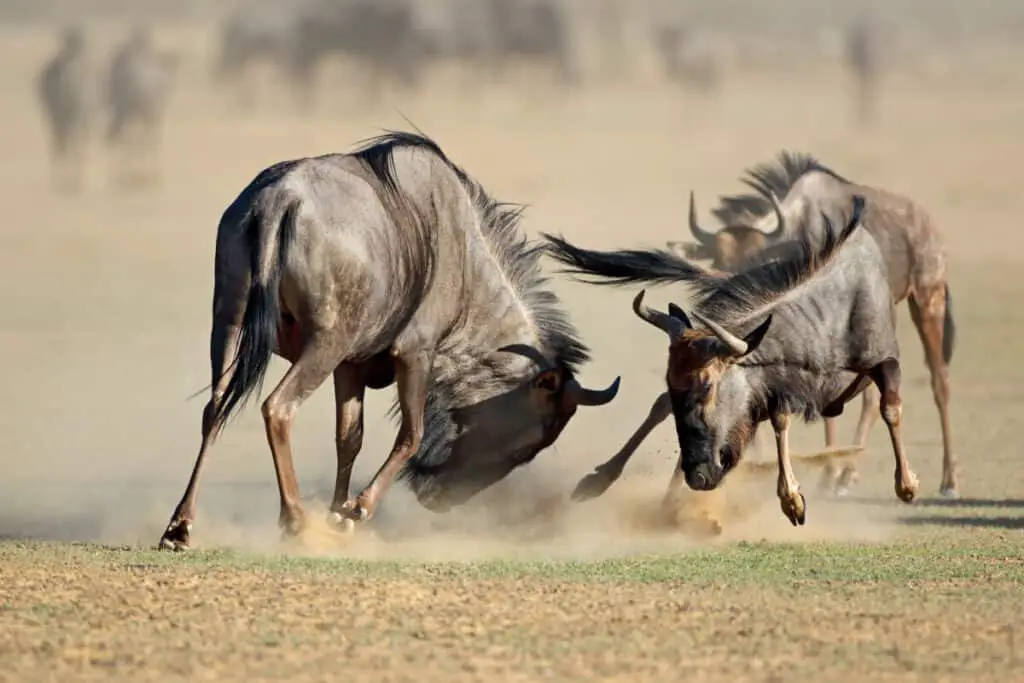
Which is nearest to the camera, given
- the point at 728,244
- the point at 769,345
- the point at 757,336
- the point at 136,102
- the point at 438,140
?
the point at 757,336

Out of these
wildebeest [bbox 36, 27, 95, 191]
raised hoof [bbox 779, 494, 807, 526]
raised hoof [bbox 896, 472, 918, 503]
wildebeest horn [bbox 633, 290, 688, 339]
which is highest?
wildebeest [bbox 36, 27, 95, 191]

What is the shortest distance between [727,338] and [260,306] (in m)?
1.88

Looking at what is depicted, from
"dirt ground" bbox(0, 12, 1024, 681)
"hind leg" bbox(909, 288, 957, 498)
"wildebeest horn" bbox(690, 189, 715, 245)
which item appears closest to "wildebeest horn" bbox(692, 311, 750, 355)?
"dirt ground" bbox(0, 12, 1024, 681)

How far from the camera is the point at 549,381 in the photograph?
1040 cm

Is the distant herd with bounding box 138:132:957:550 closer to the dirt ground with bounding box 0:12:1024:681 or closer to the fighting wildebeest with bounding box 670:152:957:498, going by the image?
the dirt ground with bounding box 0:12:1024:681

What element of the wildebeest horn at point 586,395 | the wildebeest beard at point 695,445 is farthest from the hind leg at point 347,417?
the wildebeest beard at point 695,445

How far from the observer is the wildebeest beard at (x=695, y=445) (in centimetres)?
952

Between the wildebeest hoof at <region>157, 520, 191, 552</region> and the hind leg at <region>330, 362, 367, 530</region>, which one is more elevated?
the hind leg at <region>330, 362, 367, 530</region>

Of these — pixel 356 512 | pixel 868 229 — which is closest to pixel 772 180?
pixel 868 229

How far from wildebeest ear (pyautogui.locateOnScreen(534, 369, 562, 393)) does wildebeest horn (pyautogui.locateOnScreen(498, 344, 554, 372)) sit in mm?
37

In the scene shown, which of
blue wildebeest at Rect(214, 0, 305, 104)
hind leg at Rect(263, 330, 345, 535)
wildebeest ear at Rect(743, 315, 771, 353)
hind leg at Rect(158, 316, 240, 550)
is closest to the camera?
hind leg at Rect(158, 316, 240, 550)

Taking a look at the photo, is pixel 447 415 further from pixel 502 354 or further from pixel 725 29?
pixel 725 29

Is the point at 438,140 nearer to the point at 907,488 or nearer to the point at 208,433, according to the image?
the point at 907,488

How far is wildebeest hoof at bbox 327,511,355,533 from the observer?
9.43 metres
